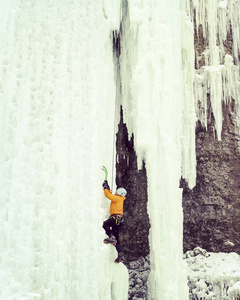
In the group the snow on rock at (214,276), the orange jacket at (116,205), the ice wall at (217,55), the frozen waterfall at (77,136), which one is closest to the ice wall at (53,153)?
the frozen waterfall at (77,136)

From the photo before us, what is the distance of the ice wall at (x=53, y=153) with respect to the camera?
3926 mm

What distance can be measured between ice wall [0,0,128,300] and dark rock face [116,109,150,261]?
1669mm

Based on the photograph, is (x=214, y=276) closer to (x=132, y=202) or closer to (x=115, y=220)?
(x=132, y=202)

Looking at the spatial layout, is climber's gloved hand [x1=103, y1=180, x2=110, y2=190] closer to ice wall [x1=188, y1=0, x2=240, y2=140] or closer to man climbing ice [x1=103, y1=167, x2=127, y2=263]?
man climbing ice [x1=103, y1=167, x2=127, y2=263]

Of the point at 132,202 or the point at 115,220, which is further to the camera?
the point at 132,202

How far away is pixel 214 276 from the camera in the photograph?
5.85 meters

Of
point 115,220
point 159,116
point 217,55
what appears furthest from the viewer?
point 217,55

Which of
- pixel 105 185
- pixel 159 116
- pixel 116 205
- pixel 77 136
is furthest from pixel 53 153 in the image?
pixel 159 116

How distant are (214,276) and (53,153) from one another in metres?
3.20

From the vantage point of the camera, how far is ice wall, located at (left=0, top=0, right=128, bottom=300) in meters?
3.93

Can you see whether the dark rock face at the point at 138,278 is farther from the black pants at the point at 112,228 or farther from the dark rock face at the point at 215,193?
the black pants at the point at 112,228

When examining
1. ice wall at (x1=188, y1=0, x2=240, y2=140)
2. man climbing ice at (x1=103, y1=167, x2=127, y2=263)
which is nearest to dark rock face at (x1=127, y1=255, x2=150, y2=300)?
man climbing ice at (x1=103, y1=167, x2=127, y2=263)

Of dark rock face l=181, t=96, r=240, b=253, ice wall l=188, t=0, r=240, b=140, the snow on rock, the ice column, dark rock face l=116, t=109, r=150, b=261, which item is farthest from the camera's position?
ice wall l=188, t=0, r=240, b=140

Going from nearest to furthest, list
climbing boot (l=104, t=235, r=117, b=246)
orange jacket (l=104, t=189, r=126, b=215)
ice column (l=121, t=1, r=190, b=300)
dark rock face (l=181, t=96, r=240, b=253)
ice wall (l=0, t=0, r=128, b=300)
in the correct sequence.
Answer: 1. ice wall (l=0, t=0, r=128, b=300)
2. climbing boot (l=104, t=235, r=117, b=246)
3. orange jacket (l=104, t=189, r=126, b=215)
4. ice column (l=121, t=1, r=190, b=300)
5. dark rock face (l=181, t=96, r=240, b=253)
